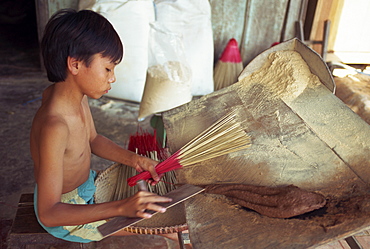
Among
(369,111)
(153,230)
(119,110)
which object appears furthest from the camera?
(119,110)

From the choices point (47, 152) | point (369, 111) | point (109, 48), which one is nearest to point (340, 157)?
point (109, 48)

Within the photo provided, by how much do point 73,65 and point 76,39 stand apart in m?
0.10

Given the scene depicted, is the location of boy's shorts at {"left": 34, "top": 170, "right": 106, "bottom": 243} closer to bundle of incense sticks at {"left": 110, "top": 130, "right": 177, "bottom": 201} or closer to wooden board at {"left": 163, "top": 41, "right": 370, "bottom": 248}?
bundle of incense sticks at {"left": 110, "top": 130, "right": 177, "bottom": 201}

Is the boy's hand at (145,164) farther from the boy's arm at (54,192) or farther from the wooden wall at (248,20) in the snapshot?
the wooden wall at (248,20)

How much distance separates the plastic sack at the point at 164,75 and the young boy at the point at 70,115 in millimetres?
1208

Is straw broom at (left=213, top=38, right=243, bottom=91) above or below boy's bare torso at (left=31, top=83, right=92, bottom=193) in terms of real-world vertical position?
below

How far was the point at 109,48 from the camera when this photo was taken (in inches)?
52.3

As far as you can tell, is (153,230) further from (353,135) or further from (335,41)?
(335,41)

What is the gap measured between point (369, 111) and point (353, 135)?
5.69 ft

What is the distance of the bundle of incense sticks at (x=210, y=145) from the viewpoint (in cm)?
135

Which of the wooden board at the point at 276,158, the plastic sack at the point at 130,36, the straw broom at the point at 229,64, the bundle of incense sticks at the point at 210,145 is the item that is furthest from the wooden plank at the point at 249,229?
the straw broom at the point at 229,64

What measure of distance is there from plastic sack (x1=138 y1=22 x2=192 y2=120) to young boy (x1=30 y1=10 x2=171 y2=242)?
A: 121 cm

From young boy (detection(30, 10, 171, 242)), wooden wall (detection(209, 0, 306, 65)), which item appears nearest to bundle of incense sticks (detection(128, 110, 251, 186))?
young boy (detection(30, 10, 171, 242))

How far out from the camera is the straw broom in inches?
160
